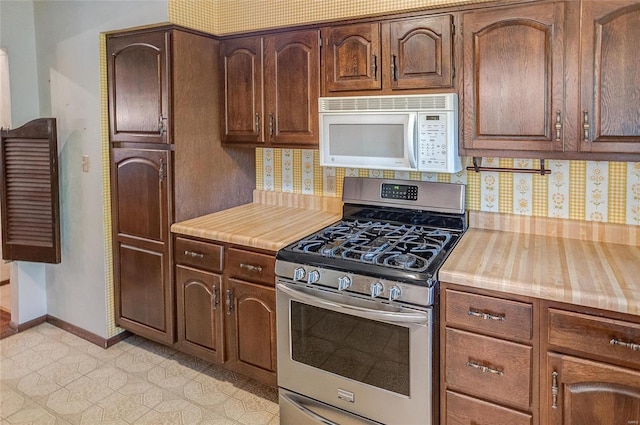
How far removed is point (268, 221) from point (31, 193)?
1.62m

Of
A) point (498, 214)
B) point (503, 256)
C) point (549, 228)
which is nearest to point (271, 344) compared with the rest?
point (503, 256)

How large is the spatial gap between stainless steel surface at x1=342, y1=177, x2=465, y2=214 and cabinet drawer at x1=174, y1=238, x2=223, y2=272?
0.78 meters

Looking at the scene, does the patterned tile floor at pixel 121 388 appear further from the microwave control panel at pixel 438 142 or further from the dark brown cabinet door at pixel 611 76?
the dark brown cabinet door at pixel 611 76

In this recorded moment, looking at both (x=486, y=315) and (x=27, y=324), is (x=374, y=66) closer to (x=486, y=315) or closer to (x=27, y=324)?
(x=486, y=315)

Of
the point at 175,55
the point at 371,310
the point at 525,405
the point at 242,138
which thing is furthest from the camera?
the point at 242,138

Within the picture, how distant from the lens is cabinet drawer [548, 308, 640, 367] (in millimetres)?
1576

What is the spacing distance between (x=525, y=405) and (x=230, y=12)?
245cm

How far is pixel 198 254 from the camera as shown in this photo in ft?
8.62

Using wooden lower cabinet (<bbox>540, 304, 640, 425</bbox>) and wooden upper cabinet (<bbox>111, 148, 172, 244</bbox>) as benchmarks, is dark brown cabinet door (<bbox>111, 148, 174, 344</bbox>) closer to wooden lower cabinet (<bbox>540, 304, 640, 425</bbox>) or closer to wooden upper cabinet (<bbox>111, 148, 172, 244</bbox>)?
wooden upper cabinet (<bbox>111, 148, 172, 244</bbox>)

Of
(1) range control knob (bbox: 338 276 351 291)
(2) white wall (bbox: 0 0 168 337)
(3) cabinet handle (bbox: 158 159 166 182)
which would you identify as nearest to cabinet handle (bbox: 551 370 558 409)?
(1) range control knob (bbox: 338 276 351 291)

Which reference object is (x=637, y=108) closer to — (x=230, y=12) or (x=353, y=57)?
(x=353, y=57)

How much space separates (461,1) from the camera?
2125 mm

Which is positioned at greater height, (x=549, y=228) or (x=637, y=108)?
(x=637, y=108)

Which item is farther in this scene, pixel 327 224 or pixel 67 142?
pixel 67 142
